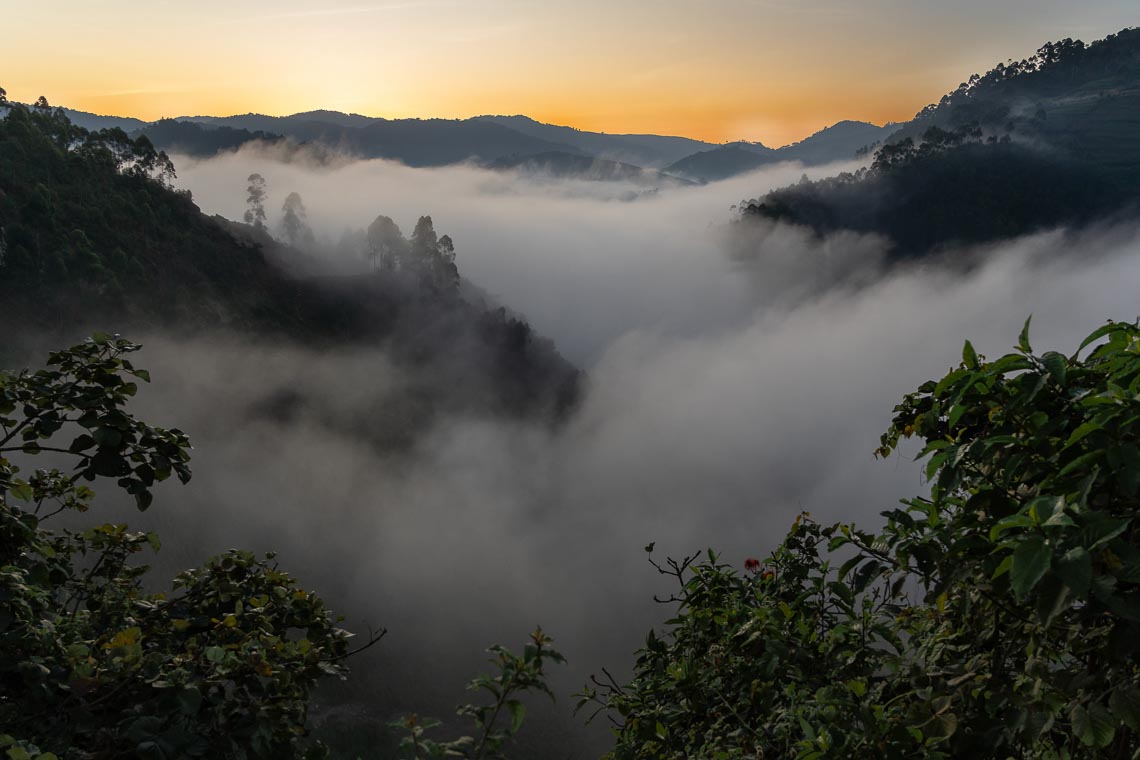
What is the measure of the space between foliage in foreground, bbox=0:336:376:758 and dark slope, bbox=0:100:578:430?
106187 millimetres

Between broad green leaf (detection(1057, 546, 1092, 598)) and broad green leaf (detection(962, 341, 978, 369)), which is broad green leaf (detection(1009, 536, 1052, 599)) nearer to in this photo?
broad green leaf (detection(1057, 546, 1092, 598))

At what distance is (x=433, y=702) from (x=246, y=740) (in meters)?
109

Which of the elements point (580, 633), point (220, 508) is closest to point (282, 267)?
point (220, 508)

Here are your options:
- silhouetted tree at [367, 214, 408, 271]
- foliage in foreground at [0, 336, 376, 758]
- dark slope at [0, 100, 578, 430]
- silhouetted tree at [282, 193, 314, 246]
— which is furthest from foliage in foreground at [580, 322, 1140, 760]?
silhouetted tree at [282, 193, 314, 246]

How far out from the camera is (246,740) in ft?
13.1

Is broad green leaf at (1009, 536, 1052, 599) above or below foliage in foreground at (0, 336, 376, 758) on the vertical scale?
above

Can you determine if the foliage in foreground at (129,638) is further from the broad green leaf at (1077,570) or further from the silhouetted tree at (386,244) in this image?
the silhouetted tree at (386,244)

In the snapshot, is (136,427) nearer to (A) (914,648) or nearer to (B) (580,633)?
(A) (914,648)

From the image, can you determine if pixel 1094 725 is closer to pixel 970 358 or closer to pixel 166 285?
pixel 970 358

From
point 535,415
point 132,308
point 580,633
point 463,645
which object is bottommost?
point 580,633

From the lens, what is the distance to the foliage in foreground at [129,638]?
3.91m

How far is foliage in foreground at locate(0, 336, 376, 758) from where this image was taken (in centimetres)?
391

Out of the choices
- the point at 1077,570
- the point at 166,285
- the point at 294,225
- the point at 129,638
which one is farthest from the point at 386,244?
the point at 1077,570

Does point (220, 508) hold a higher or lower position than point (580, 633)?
higher
